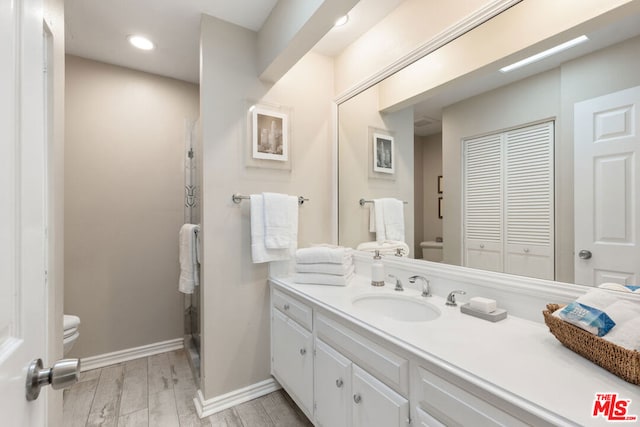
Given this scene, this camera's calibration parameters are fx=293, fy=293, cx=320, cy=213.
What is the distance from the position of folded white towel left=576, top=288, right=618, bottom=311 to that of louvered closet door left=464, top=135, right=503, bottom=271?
14.7 inches

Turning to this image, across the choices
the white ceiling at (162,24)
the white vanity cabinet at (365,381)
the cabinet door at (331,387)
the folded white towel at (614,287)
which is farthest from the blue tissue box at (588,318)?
the white ceiling at (162,24)

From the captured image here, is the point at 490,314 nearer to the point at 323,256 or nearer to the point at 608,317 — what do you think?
the point at 608,317

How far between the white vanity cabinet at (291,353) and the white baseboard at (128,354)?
1236mm

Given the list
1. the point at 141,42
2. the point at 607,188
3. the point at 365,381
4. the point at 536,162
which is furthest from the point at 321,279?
the point at 141,42

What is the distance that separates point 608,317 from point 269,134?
189 cm

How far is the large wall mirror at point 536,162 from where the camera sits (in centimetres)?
97

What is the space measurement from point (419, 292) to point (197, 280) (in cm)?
164

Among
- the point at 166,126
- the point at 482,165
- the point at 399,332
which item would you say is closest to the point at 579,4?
the point at 482,165

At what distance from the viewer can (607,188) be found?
3.27ft

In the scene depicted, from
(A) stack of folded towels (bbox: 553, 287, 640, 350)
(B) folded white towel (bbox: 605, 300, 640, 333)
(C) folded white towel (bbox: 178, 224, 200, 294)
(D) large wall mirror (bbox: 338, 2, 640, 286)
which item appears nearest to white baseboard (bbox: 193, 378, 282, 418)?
(C) folded white towel (bbox: 178, 224, 200, 294)

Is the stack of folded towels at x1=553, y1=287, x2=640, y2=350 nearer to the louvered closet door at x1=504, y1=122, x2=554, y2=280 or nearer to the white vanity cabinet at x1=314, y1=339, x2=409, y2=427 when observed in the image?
the louvered closet door at x1=504, y1=122, x2=554, y2=280

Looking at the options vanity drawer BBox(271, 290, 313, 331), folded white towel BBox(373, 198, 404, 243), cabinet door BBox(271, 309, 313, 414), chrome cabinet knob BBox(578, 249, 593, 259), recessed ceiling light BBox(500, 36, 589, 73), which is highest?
recessed ceiling light BBox(500, 36, 589, 73)

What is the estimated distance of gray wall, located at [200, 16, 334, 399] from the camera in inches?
72.7

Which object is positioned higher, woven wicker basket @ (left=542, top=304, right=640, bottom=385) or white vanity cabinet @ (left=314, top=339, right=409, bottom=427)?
woven wicker basket @ (left=542, top=304, right=640, bottom=385)
